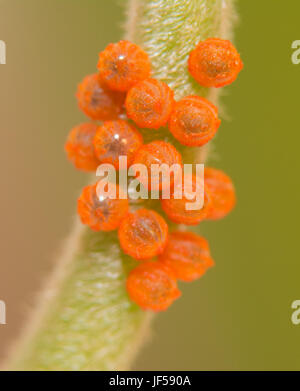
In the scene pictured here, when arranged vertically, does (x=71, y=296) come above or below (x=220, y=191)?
below

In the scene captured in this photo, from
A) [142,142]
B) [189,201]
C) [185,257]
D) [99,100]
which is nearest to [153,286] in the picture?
[185,257]

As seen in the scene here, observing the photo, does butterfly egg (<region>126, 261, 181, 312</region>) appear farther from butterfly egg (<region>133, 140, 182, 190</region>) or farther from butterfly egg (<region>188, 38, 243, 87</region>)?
butterfly egg (<region>188, 38, 243, 87</region>)

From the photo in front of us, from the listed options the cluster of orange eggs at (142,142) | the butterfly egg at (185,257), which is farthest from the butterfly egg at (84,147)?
the butterfly egg at (185,257)

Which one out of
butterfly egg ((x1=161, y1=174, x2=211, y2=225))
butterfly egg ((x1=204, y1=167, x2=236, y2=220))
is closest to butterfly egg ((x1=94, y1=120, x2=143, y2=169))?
butterfly egg ((x1=161, y1=174, x2=211, y2=225))
